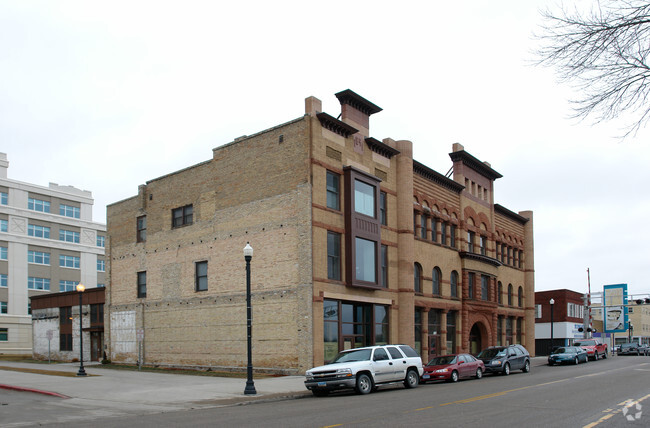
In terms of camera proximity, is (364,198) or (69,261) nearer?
(364,198)

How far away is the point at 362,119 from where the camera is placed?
34.2 meters

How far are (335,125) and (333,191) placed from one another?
3.34 metres

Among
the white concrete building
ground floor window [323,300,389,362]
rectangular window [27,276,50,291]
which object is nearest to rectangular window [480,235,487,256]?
ground floor window [323,300,389,362]

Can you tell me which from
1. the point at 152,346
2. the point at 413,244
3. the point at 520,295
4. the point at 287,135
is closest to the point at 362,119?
the point at 287,135

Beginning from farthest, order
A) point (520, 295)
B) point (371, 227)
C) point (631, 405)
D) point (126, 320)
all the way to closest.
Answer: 1. point (520, 295)
2. point (126, 320)
3. point (371, 227)
4. point (631, 405)

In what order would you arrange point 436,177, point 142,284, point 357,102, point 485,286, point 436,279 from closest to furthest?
point 357,102 → point 142,284 → point 436,279 → point 436,177 → point 485,286

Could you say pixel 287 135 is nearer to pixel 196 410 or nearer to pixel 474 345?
pixel 196 410

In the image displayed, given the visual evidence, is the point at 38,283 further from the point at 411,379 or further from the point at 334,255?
the point at 411,379

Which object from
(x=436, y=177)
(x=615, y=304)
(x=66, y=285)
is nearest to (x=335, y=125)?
(x=436, y=177)

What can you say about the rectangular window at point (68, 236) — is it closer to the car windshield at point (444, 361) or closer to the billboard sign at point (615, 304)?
the car windshield at point (444, 361)

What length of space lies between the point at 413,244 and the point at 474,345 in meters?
13.4

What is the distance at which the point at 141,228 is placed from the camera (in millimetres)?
39969

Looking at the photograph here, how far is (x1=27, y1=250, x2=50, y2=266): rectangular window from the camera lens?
6994 cm

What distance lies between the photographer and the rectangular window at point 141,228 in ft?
130
